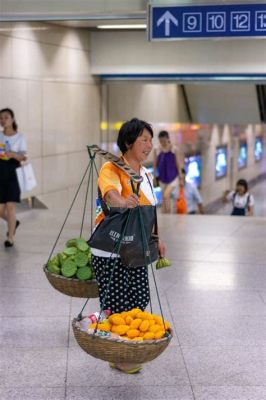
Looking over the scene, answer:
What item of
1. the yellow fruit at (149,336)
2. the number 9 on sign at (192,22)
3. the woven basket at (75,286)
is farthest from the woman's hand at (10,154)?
the yellow fruit at (149,336)

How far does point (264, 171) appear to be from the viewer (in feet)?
99.8

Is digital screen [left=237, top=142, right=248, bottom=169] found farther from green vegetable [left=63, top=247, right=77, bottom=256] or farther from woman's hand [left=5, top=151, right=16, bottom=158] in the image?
green vegetable [left=63, top=247, right=77, bottom=256]

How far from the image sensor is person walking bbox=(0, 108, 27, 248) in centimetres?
986

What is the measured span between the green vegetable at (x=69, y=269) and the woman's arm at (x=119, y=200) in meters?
0.86

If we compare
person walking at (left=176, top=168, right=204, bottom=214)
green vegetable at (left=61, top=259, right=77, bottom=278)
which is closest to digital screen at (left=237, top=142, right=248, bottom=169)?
person walking at (left=176, top=168, right=204, bottom=214)

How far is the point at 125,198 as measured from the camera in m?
4.96

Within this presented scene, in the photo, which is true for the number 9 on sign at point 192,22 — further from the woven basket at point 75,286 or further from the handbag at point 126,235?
the handbag at point 126,235

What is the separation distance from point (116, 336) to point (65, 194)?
40.4 ft

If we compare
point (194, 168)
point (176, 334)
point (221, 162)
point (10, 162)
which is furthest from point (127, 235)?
point (221, 162)

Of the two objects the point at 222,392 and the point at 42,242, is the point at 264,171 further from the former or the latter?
the point at 222,392

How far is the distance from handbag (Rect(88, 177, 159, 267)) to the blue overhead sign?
5.52 m

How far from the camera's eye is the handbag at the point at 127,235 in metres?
4.88

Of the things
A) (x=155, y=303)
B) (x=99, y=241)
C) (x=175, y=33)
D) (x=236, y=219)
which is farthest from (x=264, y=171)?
(x=99, y=241)

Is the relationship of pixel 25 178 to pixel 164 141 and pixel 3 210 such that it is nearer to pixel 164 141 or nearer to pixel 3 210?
pixel 3 210
